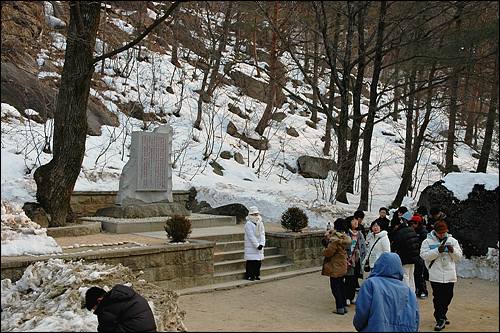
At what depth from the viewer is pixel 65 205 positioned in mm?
12391

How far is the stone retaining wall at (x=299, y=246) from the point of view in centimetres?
1288

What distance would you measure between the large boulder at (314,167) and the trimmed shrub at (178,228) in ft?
48.6

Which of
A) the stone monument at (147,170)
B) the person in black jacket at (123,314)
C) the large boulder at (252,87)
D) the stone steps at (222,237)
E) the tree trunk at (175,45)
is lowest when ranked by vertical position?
the person in black jacket at (123,314)

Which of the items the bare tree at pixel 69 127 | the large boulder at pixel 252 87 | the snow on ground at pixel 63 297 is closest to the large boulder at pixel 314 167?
the large boulder at pixel 252 87

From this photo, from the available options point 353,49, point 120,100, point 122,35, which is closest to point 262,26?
point 353,49

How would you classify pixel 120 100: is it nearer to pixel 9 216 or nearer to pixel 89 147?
pixel 89 147

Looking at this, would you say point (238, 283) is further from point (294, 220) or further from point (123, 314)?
point (123, 314)

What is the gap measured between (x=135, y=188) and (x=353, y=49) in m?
7.20

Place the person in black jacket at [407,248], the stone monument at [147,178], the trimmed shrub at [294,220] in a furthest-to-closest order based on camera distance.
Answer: the stone monument at [147,178] → the trimmed shrub at [294,220] → the person in black jacket at [407,248]

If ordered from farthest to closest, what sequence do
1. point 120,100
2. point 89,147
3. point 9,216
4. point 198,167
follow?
point 120,100 < point 198,167 < point 89,147 < point 9,216

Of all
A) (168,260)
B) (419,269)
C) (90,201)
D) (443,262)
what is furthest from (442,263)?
(90,201)

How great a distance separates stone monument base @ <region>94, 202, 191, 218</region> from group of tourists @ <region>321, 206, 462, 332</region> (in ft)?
20.0

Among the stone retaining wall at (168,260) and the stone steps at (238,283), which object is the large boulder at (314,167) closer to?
the stone steps at (238,283)

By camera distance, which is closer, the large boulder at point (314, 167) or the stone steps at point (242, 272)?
the stone steps at point (242, 272)
